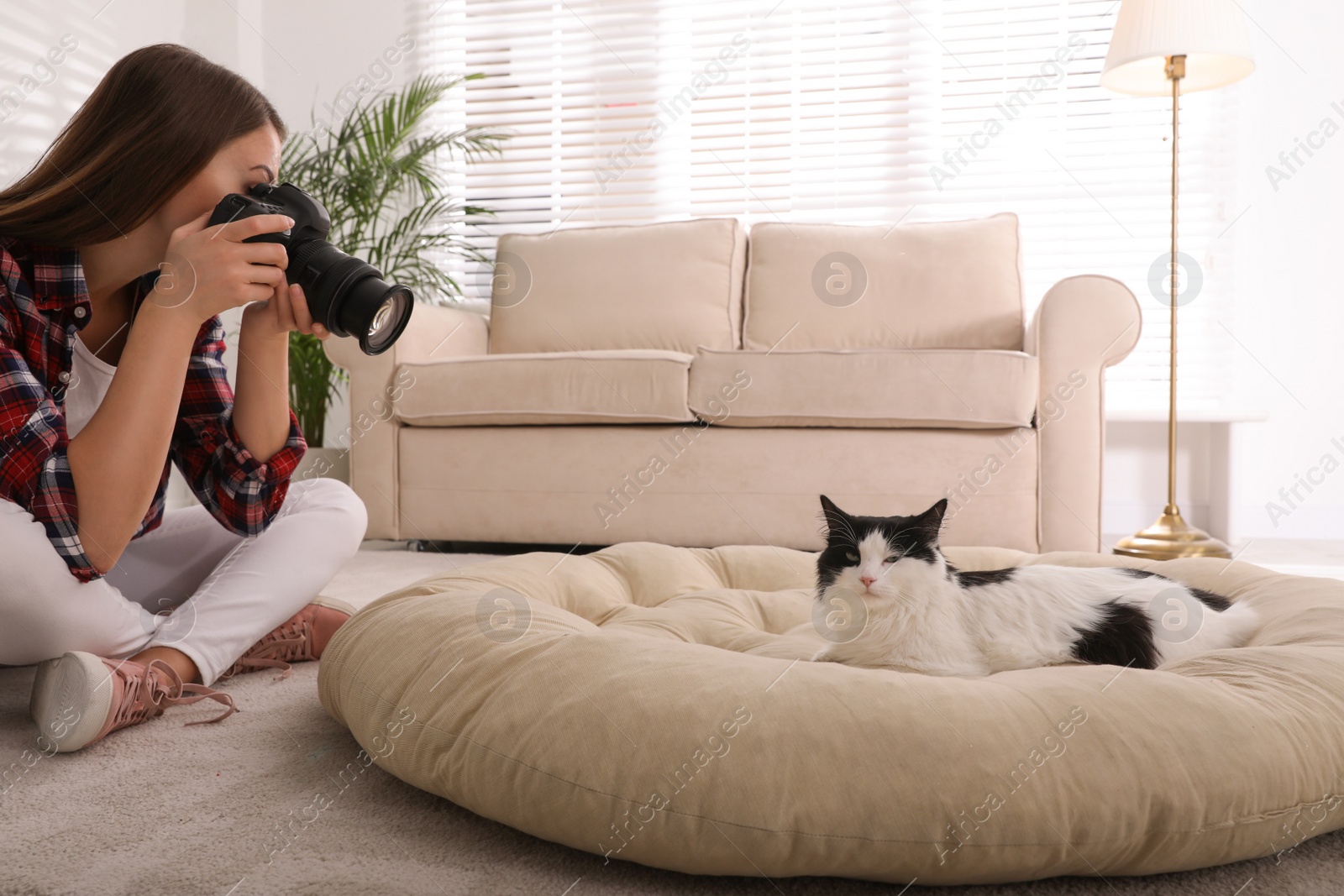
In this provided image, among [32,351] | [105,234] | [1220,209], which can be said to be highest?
[1220,209]

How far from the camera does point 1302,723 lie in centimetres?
72

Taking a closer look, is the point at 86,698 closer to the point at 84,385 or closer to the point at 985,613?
the point at 84,385

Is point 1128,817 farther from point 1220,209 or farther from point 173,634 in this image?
point 1220,209

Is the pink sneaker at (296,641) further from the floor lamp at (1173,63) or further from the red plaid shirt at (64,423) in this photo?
the floor lamp at (1173,63)

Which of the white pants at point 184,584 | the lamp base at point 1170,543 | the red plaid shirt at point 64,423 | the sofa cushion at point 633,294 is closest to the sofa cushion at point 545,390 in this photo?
the sofa cushion at point 633,294

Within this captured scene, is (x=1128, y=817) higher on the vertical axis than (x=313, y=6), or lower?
lower

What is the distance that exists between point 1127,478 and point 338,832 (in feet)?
9.75

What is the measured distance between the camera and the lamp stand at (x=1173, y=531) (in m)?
2.31

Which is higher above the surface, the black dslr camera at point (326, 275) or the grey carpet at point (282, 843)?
the black dslr camera at point (326, 275)

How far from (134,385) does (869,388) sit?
1614mm

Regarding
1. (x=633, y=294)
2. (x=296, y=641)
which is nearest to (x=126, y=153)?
(x=296, y=641)

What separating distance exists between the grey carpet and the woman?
0.09m

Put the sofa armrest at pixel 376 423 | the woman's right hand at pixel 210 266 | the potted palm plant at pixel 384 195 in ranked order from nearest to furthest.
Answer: the woman's right hand at pixel 210 266 < the sofa armrest at pixel 376 423 < the potted palm plant at pixel 384 195

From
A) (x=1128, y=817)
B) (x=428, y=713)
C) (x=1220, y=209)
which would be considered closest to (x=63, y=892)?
(x=428, y=713)
